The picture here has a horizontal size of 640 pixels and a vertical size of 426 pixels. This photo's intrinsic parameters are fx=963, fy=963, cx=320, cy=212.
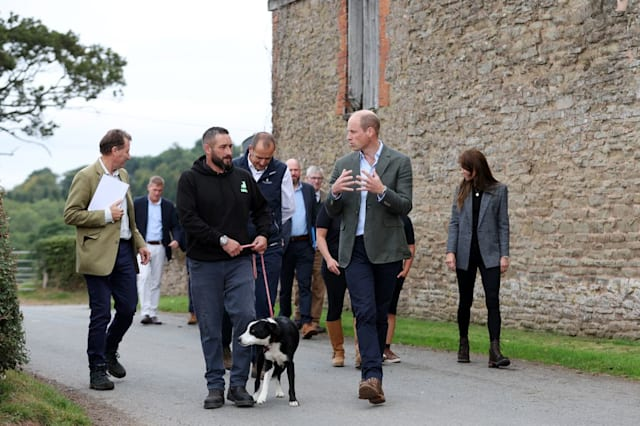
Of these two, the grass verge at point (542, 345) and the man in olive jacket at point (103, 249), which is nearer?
the man in olive jacket at point (103, 249)

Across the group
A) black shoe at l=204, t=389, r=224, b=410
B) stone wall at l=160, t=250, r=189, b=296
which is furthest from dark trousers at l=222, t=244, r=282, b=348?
stone wall at l=160, t=250, r=189, b=296

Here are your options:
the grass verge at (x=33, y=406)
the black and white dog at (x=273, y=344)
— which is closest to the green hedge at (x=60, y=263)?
the grass verge at (x=33, y=406)

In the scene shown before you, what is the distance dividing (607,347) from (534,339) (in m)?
1.14

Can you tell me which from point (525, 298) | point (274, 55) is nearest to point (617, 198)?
point (525, 298)

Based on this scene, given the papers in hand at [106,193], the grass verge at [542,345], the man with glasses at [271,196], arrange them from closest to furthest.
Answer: the papers in hand at [106,193] → the man with glasses at [271,196] → the grass verge at [542,345]

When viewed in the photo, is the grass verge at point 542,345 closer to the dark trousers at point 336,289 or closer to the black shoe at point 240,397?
the dark trousers at point 336,289

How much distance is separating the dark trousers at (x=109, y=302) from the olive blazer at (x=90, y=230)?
148mm

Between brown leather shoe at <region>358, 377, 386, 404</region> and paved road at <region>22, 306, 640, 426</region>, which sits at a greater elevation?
brown leather shoe at <region>358, 377, 386, 404</region>

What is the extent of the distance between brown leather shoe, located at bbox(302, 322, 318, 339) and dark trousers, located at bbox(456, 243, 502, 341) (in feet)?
9.27

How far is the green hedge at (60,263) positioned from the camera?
91.4ft

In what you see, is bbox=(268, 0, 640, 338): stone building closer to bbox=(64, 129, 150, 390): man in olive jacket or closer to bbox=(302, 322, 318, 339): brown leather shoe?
bbox=(302, 322, 318, 339): brown leather shoe

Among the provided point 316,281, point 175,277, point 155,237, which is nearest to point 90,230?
point 316,281

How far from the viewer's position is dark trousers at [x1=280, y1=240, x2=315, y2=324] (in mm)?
12148

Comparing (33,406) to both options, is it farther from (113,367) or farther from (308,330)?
(308,330)
